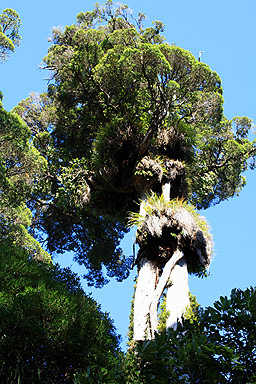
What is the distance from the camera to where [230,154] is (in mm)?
11078

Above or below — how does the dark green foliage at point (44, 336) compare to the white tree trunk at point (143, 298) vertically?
below

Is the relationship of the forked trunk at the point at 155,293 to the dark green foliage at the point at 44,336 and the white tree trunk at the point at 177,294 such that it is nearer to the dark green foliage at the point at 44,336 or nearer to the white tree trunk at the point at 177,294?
the white tree trunk at the point at 177,294

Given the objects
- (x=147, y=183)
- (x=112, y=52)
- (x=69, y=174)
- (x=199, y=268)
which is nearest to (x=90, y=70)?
(x=112, y=52)

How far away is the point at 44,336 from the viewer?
477 centimetres

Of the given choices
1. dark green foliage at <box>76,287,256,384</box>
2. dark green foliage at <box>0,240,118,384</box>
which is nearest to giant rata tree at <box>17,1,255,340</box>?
dark green foliage at <box>0,240,118,384</box>

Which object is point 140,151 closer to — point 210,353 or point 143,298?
point 143,298

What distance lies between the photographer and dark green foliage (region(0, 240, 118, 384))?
4652 mm

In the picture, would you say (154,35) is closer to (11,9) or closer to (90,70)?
(90,70)

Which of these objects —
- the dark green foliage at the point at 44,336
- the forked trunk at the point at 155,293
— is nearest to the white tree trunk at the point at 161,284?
the forked trunk at the point at 155,293

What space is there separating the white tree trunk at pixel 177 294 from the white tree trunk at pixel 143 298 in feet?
1.14

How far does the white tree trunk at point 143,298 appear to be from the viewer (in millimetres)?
6586

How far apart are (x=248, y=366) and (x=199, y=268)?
4971mm

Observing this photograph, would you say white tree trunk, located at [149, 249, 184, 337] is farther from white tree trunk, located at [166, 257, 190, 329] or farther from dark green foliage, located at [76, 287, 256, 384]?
dark green foliage, located at [76, 287, 256, 384]

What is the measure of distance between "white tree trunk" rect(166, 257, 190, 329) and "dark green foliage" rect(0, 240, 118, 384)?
4.41 ft
